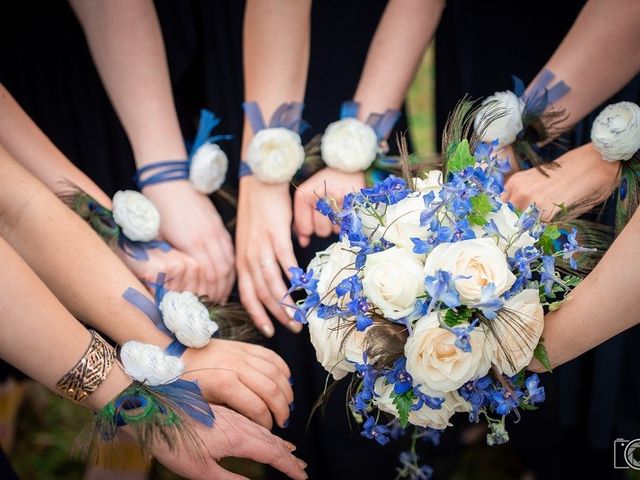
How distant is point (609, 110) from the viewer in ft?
4.49

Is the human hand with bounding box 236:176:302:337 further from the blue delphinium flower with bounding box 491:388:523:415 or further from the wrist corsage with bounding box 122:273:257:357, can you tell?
the blue delphinium flower with bounding box 491:388:523:415

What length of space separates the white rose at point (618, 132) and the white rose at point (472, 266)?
42cm

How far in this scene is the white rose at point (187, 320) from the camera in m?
1.43

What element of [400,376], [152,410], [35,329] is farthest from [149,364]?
[400,376]

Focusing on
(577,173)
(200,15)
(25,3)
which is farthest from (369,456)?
(25,3)

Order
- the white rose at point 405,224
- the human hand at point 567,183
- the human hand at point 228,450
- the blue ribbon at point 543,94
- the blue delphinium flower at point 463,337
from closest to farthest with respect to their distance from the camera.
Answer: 1. the blue delphinium flower at point 463,337
2. the white rose at point 405,224
3. the human hand at point 228,450
4. the human hand at point 567,183
5. the blue ribbon at point 543,94

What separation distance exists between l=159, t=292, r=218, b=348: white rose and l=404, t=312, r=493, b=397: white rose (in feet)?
1.64

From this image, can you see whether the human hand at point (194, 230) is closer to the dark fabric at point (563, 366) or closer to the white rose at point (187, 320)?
the white rose at point (187, 320)

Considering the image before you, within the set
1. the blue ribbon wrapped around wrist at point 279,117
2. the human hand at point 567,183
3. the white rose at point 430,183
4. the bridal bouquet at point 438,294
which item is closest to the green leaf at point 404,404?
the bridal bouquet at point 438,294

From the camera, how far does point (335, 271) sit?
3.89ft

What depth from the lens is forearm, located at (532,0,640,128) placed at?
1417 mm

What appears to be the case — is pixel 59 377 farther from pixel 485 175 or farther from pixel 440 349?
pixel 485 175

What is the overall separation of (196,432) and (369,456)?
88cm

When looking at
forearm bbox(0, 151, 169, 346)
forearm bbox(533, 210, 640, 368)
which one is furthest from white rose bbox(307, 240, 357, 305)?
forearm bbox(0, 151, 169, 346)
